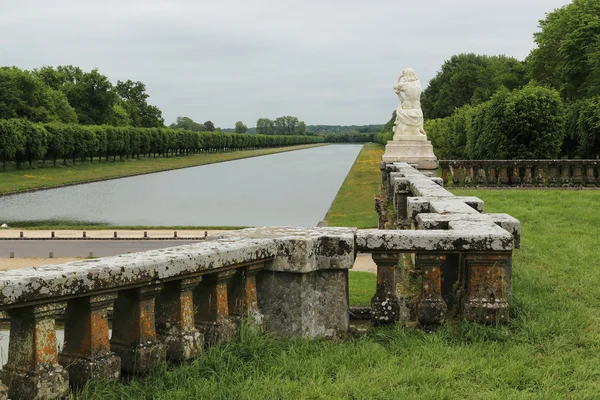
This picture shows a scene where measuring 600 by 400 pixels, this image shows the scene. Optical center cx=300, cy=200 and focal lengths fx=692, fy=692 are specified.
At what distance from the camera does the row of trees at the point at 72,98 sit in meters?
89.3

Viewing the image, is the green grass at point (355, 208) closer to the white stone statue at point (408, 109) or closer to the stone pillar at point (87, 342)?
the white stone statue at point (408, 109)

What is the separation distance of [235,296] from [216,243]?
44 cm

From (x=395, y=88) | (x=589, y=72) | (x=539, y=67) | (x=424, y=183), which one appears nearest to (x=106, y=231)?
(x=395, y=88)

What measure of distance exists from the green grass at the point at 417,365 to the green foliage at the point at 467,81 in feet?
229

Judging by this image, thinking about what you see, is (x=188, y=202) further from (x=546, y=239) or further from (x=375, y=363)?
(x=375, y=363)

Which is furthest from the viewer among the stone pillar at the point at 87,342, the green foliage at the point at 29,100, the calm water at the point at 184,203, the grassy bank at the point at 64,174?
the green foliage at the point at 29,100

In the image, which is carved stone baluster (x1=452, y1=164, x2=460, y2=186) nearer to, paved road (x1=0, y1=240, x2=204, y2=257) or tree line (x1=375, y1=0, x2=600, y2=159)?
paved road (x1=0, y1=240, x2=204, y2=257)

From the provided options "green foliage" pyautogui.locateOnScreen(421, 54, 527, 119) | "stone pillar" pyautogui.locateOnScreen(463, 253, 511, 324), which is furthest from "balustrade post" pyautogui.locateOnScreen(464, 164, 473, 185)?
"green foliage" pyautogui.locateOnScreen(421, 54, 527, 119)

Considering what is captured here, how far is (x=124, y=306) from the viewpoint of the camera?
14.1ft

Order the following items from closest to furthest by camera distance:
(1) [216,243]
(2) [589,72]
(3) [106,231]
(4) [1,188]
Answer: (1) [216,243] → (3) [106,231] → (2) [589,72] → (4) [1,188]

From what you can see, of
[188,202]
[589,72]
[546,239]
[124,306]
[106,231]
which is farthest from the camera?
[589,72]

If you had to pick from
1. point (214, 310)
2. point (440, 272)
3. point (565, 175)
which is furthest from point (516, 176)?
point (214, 310)

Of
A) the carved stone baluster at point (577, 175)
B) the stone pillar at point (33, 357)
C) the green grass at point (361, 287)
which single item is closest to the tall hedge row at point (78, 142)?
the green grass at point (361, 287)

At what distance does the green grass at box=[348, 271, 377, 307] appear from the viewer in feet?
40.9
